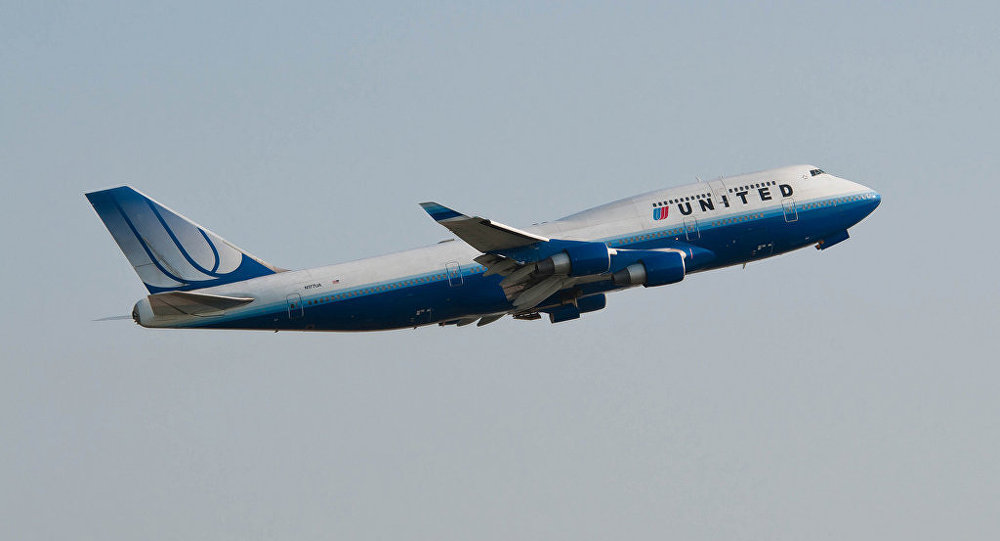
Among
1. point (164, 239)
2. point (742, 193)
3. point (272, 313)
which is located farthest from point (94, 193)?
point (742, 193)

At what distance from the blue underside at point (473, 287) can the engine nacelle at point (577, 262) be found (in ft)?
10.1

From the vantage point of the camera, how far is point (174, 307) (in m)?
66.9

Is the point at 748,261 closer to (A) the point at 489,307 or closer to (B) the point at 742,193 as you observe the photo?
(B) the point at 742,193

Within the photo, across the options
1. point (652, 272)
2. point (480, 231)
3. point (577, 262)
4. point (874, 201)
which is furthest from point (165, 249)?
point (874, 201)

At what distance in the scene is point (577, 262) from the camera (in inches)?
2682

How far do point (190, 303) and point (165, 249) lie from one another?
4.26m

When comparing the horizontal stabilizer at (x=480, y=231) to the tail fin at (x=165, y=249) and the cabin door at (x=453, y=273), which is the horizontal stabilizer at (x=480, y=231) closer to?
the cabin door at (x=453, y=273)

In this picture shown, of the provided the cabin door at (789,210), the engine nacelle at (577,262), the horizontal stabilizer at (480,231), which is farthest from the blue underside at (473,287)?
the horizontal stabilizer at (480,231)

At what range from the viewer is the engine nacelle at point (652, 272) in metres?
70.4

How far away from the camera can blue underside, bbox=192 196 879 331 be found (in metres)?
68.9

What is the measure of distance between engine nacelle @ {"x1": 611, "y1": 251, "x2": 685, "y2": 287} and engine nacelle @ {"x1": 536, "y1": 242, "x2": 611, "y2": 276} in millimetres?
2209

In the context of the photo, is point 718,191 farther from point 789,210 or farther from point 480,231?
point 480,231

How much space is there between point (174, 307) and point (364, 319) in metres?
9.06

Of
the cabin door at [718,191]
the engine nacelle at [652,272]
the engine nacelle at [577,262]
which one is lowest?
the engine nacelle at [652,272]
